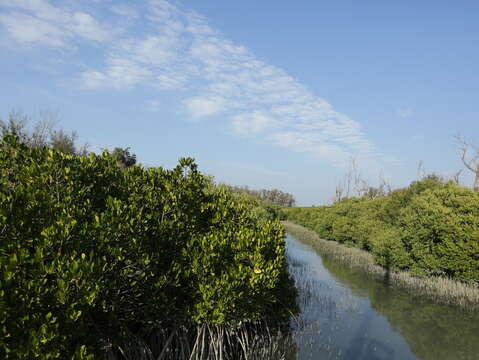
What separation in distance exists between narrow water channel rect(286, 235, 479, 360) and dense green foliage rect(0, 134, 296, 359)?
12.8 feet

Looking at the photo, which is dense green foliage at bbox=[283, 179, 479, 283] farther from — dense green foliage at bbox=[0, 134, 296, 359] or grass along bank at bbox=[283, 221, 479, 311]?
dense green foliage at bbox=[0, 134, 296, 359]

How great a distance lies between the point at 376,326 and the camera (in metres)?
9.62

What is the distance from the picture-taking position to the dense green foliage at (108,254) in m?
2.85

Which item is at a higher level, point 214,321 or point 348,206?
point 348,206

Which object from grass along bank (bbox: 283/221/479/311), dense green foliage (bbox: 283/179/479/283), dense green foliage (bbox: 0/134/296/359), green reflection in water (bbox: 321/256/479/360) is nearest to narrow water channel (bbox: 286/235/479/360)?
green reflection in water (bbox: 321/256/479/360)

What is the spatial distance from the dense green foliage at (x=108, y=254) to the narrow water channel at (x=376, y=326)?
3.89 meters

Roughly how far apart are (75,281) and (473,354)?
10233 millimetres

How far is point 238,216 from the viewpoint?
21.8ft

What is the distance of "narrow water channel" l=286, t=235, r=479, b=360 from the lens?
312 inches

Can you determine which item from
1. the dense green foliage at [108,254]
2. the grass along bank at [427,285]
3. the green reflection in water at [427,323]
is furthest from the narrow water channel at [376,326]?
the dense green foliage at [108,254]

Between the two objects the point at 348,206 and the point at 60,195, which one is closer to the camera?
the point at 60,195

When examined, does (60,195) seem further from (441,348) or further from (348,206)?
(348,206)

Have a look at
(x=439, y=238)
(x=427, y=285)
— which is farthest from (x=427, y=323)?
(x=439, y=238)

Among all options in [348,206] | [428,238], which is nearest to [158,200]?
[428,238]
